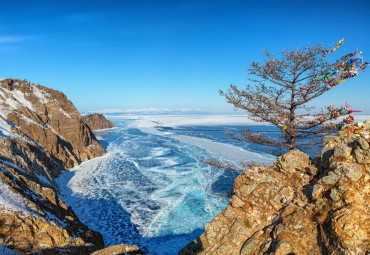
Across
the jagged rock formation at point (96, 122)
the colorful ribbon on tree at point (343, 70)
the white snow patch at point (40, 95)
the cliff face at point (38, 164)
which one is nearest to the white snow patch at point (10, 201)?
the cliff face at point (38, 164)

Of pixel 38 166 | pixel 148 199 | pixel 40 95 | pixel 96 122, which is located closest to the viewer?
pixel 148 199

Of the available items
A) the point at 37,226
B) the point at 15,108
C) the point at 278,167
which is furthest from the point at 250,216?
the point at 15,108

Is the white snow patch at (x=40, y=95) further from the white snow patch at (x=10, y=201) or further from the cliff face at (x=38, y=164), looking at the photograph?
the white snow patch at (x=10, y=201)

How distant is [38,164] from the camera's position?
21.9 metres

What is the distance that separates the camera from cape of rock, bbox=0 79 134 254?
9.05 meters

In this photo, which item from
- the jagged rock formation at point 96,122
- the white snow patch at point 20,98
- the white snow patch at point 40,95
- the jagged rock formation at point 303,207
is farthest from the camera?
the jagged rock formation at point 96,122

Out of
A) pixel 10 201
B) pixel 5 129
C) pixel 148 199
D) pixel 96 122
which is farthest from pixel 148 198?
pixel 96 122

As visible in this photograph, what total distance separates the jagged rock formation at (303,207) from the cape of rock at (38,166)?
7.31m

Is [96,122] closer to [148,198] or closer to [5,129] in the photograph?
[5,129]

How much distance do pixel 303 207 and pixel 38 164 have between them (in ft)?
83.3

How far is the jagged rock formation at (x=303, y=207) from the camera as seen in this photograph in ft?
15.0

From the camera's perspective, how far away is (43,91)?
42.3 m

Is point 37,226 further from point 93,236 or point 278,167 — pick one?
point 278,167

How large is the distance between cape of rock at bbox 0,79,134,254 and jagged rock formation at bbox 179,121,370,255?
731cm
